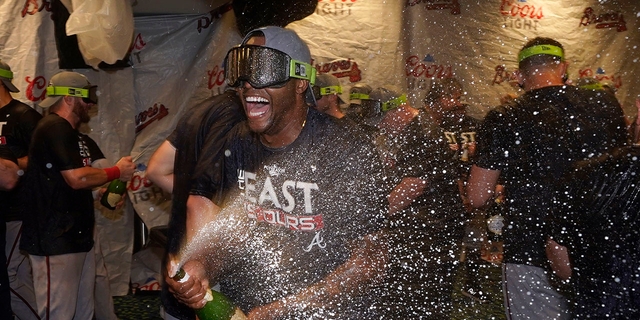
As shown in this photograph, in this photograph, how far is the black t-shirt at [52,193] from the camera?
12.0ft

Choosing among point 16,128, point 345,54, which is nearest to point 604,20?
point 345,54

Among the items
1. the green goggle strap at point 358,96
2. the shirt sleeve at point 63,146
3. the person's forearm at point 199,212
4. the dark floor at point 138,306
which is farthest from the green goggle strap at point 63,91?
the dark floor at point 138,306

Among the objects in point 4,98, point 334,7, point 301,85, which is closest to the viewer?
point 301,85

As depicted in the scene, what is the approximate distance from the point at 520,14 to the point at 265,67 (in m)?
1.62

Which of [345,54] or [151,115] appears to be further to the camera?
[151,115]

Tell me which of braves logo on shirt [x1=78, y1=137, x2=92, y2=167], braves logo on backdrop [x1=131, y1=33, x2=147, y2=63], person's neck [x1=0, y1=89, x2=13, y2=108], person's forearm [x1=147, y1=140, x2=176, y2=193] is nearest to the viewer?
person's forearm [x1=147, y1=140, x2=176, y2=193]

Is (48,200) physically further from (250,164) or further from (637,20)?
(637,20)

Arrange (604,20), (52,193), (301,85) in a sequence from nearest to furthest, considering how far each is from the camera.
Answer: (301,85) → (604,20) → (52,193)

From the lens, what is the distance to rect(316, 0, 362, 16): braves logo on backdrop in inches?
167

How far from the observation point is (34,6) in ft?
15.6

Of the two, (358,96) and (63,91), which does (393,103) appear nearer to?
(358,96)

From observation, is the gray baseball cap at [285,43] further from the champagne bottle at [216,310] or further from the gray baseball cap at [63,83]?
the gray baseball cap at [63,83]

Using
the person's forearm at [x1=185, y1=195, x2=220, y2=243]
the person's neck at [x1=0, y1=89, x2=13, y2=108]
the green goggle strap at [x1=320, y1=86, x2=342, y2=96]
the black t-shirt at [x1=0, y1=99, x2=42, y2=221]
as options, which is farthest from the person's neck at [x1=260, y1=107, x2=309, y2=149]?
the person's neck at [x1=0, y1=89, x2=13, y2=108]

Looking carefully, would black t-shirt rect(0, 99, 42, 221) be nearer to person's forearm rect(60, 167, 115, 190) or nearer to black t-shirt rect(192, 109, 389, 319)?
person's forearm rect(60, 167, 115, 190)
